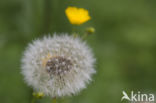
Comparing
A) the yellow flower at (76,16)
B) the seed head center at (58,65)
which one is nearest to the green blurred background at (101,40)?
the yellow flower at (76,16)

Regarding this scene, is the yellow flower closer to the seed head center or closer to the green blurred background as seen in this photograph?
the seed head center

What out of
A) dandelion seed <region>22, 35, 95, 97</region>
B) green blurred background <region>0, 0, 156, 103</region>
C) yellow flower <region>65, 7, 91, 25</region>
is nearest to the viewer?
dandelion seed <region>22, 35, 95, 97</region>

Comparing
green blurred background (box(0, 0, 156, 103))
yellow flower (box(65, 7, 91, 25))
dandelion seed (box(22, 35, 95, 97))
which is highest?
yellow flower (box(65, 7, 91, 25))

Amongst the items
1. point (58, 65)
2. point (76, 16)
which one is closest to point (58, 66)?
point (58, 65)

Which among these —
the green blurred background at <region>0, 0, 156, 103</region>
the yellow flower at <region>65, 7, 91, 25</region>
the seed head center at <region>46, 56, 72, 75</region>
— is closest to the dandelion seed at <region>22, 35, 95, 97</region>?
the seed head center at <region>46, 56, 72, 75</region>

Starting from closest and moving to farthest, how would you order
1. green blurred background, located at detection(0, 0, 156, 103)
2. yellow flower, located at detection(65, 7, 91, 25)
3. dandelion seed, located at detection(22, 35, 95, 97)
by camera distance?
dandelion seed, located at detection(22, 35, 95, 97), yellow flower, located at detection(65, 7, 91, 25), green blurred background, located at detection(0, 0, 156, 103)

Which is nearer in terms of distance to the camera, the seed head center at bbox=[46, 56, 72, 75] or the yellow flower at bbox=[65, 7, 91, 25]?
the seed head center at bbox=[46, 56, 72, 75]

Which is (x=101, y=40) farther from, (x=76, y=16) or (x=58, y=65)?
(x=58, y=65)

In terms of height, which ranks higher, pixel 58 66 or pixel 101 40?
pixel 58 66

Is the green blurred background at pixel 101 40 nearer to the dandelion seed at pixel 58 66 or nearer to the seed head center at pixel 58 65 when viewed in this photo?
the dandelion seed at pixel 58 66
